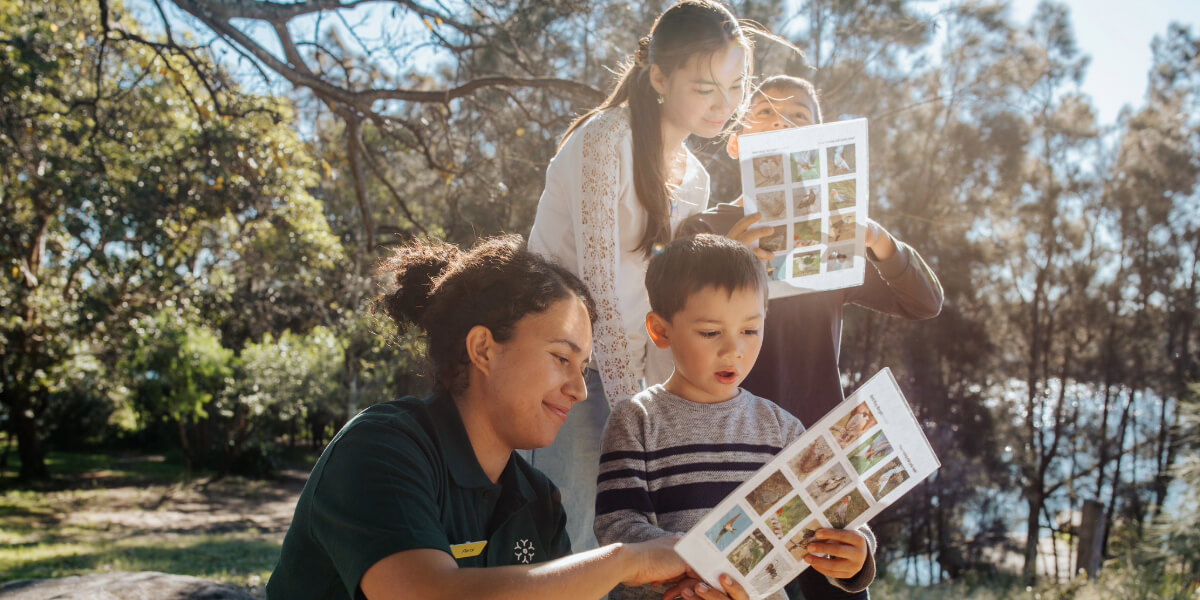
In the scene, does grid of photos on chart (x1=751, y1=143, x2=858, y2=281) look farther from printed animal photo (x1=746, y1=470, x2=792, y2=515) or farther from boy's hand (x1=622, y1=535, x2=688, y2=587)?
boy's hand (x1=622, y1=535, x2=688, y2=587)

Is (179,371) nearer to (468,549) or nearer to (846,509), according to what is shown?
(468,549)

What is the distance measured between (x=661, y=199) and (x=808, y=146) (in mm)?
396

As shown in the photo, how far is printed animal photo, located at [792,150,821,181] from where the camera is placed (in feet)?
7.02

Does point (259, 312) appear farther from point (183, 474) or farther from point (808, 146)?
point (808, 146)

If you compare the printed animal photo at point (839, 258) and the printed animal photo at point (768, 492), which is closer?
the printed animal photo at point (768, 492)

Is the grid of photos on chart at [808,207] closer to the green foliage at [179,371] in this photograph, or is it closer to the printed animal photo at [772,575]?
the printed animal photo at [772,575]

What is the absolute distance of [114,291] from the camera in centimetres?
1020

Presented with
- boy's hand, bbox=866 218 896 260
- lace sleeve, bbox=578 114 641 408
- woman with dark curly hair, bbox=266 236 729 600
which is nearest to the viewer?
woman with dark curly hair, bbox=266 236 729 600

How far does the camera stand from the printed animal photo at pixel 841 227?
2.18m

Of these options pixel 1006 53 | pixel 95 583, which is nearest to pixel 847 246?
pixel 95 583

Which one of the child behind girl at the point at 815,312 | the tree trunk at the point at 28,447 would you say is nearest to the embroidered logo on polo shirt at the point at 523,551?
the child behind girl at the point at 815,312

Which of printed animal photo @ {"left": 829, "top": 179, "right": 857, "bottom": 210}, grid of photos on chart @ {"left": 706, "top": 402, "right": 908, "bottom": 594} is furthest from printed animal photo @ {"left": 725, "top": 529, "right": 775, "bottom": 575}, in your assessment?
printed animal photo @ {"left": 829, "top": 179, "right": 857, "bottom": 210}

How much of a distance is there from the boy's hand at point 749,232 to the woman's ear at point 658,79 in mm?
414

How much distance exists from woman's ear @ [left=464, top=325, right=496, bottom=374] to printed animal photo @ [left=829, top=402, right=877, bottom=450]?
2.10 ft
